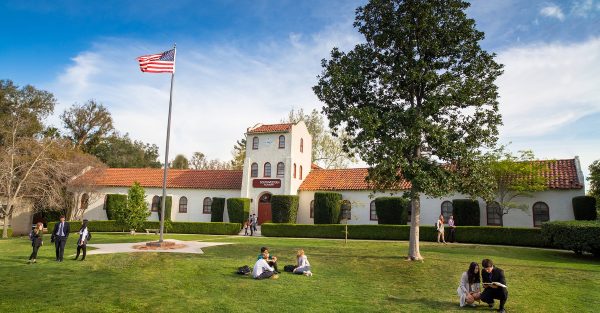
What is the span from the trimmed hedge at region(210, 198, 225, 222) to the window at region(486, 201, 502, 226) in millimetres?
22605

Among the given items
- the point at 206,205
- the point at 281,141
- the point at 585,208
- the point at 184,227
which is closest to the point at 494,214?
the point at 585,208

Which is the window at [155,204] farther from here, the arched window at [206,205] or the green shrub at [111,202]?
the arched window at [206,205]

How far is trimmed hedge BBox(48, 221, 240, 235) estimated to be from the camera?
3344cm

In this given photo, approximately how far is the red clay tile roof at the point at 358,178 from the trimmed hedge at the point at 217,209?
7.53 m

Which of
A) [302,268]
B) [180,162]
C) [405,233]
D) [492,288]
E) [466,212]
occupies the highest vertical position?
[180,162]

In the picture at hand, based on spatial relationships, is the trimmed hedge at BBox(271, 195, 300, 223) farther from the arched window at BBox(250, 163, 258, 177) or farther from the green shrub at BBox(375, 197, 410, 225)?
the green shrub at BBox(375, 197, 410, 225)

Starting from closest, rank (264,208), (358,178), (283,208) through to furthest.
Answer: (283,208) → (358,178) → (264,208)

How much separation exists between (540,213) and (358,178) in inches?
564

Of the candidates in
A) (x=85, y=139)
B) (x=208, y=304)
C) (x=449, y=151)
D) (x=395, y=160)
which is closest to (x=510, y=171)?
(x=449, y=151)

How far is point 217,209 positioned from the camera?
123 feet

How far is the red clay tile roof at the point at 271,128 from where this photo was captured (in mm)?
37312

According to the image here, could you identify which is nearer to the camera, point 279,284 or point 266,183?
point 279,284

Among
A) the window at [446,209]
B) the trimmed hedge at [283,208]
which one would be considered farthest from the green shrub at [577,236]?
the trimmed hedge at [283,208]

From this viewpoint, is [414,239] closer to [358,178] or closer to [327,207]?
[327,207]
